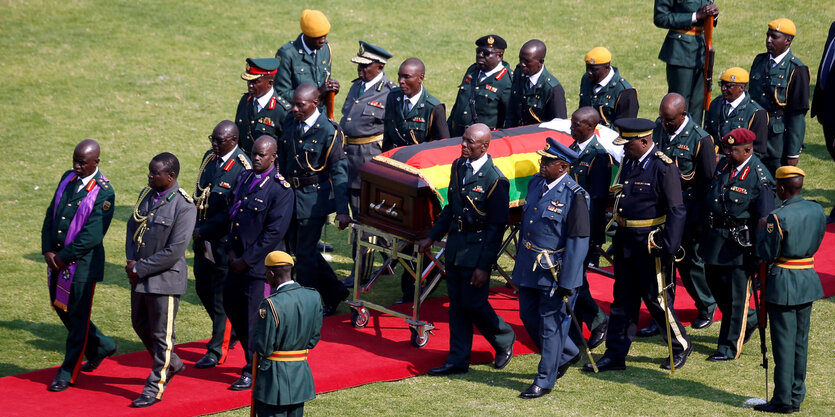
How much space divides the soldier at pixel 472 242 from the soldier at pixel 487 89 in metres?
2.45

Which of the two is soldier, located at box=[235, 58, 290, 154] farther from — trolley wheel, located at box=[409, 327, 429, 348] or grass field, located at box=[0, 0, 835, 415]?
trolley wheel, located at box=[409, 327, 429, 348]

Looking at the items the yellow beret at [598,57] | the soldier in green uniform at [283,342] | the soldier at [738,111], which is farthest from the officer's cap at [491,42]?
the soldier in green uniform at [283,342]

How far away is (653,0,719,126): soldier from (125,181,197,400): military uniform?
22.5 ft

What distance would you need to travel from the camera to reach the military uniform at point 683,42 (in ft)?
44.7

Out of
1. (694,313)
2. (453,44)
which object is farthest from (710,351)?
(453,44)

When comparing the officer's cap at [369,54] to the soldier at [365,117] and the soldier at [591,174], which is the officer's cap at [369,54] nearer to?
the soldier at [365,117]

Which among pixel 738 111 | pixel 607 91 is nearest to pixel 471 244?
pixel 607 91

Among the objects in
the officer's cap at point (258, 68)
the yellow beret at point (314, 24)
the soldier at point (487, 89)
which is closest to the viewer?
the officer's cap at point (258, 68)

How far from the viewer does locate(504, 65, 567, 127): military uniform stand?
11.5m

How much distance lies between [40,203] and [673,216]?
7.71m

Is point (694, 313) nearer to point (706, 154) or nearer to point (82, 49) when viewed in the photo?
point (706, 154)

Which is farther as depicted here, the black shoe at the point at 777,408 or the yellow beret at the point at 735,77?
the yellow beret at the point at 735,77

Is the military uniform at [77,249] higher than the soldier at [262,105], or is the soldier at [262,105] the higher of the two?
the soldier at [262,105]

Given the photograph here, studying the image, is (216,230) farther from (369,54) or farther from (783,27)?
(783,27)
